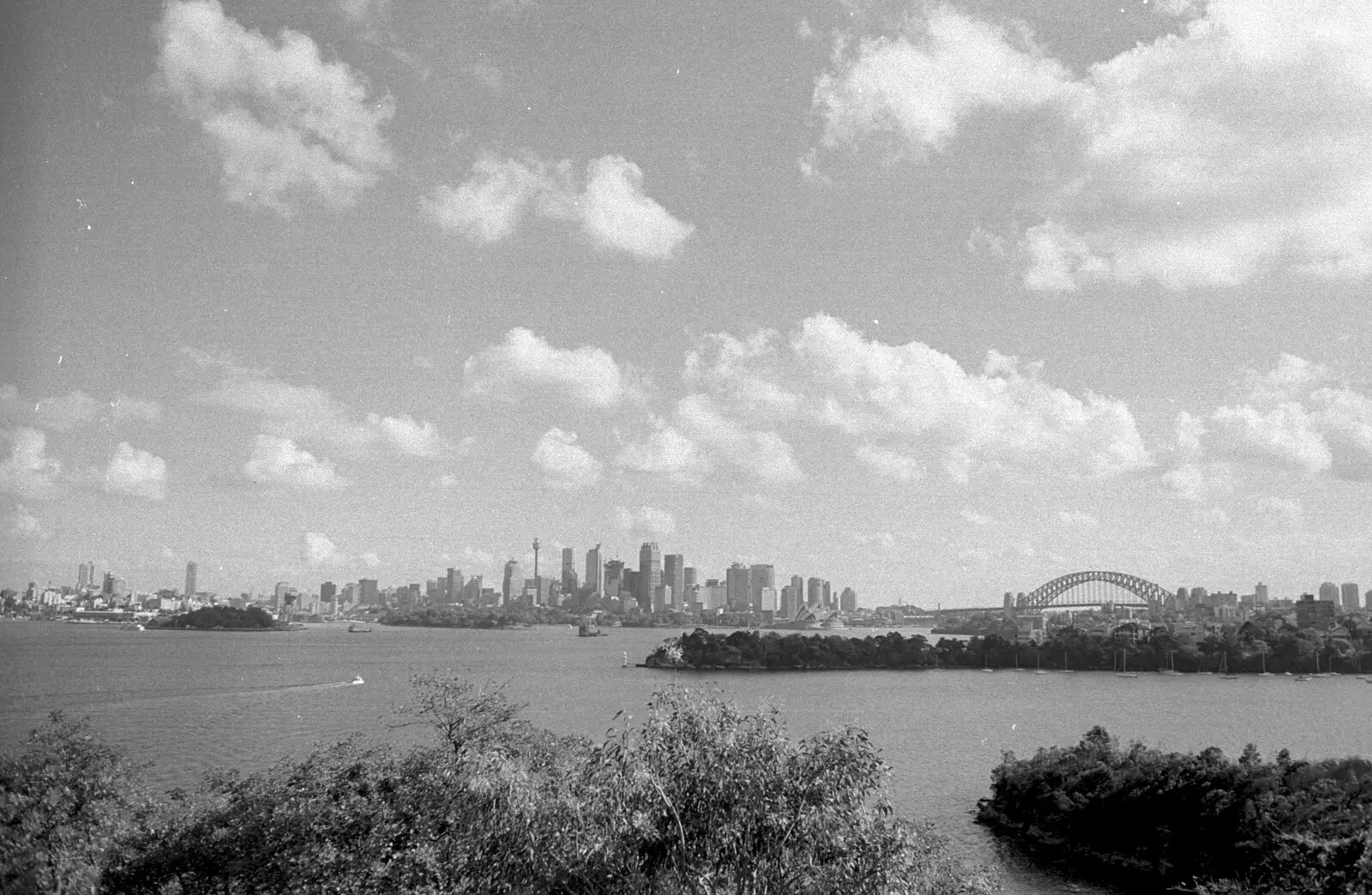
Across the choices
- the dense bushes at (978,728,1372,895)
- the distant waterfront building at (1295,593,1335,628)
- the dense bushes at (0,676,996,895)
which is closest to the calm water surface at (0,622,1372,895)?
the dense bushes at (978,728,1372,895)

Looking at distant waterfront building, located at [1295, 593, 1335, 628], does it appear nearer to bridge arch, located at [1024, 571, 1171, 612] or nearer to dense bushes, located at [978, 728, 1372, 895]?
bridge arch, located at [1024, 571, 1171, 612]

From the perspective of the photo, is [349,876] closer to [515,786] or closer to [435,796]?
[435,796]

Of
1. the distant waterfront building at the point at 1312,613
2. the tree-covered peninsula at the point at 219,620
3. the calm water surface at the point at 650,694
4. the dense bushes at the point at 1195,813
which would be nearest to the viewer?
the dense bushes at the point at 1195,813

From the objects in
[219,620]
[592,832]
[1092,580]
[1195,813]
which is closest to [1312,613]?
[1092,580]

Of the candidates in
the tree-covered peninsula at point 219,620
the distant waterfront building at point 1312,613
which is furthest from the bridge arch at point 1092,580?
the tree-covered peninsula at point 219,620

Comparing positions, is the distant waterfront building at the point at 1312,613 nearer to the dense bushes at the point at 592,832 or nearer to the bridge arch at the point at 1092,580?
the bridge arch at the point at 1092,580

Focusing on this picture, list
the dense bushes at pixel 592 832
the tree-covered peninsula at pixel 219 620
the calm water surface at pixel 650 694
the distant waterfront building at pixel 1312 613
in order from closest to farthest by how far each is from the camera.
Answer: the dense bushes at pixel 592 832 → the calm water surface at pixel 650 694 → the distant waterfront building at pixel 1312 613 → the tree-covered peninsula at pixel 219 620

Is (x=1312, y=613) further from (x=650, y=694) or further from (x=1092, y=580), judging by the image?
(x=650, y=694)
